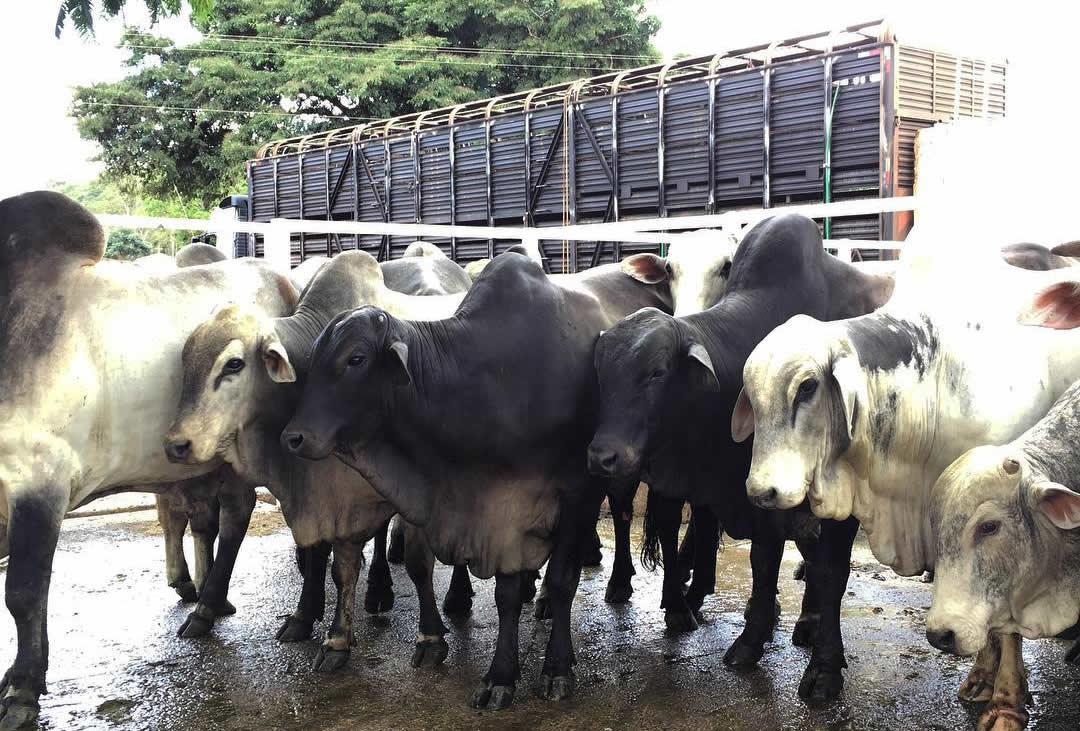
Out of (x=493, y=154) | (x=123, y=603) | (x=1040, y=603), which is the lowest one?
(x=123, y=603)

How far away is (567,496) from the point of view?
4.23 meters

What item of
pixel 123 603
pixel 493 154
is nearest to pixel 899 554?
pixel 123 603

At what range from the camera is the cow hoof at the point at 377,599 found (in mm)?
5255

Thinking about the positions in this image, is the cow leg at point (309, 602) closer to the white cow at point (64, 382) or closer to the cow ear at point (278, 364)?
the white cow at point (64, 382)

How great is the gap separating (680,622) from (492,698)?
1.15 meters

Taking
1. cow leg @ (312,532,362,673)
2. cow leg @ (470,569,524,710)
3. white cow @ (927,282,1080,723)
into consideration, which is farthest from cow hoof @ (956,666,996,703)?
cow leg @ (312,532,362,673)

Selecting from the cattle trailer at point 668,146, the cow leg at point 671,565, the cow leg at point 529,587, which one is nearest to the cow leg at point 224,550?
the cow leg at point 529,587

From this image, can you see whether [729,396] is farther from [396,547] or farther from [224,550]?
[396,547]

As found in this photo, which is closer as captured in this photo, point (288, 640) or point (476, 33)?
point (288, 640)

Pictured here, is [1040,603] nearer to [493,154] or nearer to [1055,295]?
[1055,295]

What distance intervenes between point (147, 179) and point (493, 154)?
44.0 ft

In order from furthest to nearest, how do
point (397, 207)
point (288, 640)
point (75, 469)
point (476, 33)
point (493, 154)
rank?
point (476, 33) → point (397, 207) → point (493, 154) → point (288, 640) → point (75, 469)

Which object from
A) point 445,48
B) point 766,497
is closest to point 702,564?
point 766,497

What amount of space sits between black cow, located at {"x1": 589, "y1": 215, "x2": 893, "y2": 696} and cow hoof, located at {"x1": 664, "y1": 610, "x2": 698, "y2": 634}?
2 centimetres
